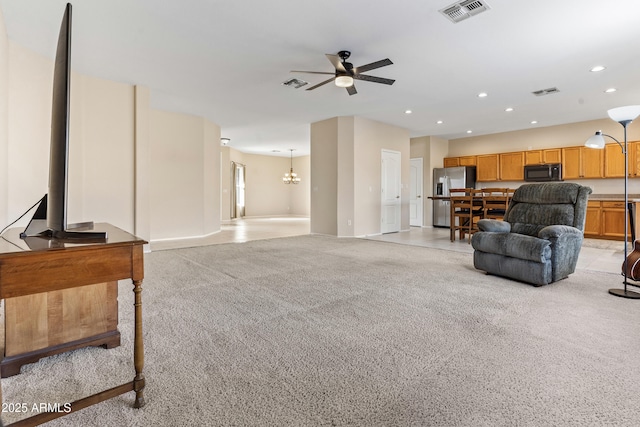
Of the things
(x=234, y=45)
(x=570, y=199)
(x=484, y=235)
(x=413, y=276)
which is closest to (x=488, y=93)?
(x=570, y=199)

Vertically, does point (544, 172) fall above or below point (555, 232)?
above

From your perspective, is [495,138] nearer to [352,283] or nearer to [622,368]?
[352,283]

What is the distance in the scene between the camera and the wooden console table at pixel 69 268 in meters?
1.12

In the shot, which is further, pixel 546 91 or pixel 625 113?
pixel 546 91

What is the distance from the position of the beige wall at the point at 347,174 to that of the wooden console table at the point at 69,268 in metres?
5.83

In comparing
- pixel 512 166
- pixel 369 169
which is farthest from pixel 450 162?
pixel 369 169

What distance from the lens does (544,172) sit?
7707 mm

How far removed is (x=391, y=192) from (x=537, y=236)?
14.7 feet

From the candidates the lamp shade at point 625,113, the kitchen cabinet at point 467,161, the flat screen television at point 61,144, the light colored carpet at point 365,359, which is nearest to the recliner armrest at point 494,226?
the light colored carpet at point 365,359

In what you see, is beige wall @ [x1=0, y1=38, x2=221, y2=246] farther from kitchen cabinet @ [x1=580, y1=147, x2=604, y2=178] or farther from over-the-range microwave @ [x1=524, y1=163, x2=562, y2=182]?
kitchen cabinet @ [x1=580, y1=147, x2=604, y2=178]

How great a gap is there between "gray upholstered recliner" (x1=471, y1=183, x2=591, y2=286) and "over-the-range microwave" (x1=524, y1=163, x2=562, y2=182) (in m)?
4.41

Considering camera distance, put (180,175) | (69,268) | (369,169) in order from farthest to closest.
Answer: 1. (369,169)
2. (180,175)
3. (69,268)

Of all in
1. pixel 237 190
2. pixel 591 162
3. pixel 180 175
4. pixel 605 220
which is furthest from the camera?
pixel 237 190

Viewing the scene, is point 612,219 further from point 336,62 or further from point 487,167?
point 336,62
